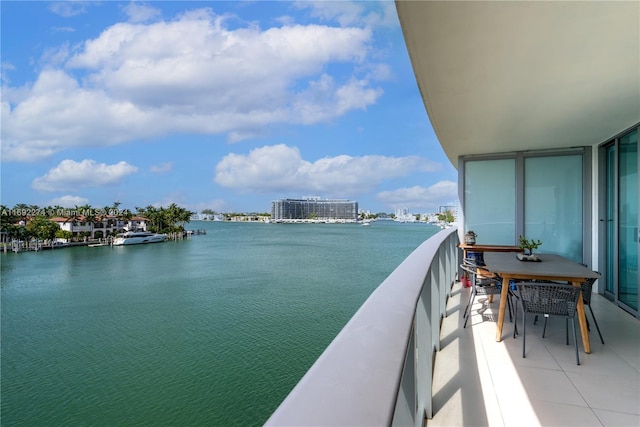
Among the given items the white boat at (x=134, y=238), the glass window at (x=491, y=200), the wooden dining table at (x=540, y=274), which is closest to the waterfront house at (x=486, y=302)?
the wooden dining table at (x=540, y=274)

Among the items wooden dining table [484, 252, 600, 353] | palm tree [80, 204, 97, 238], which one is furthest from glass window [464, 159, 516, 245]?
palm tree [80, 204, 97, 238]

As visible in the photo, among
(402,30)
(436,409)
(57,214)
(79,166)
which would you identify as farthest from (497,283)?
(79,166)

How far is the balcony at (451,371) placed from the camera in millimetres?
499

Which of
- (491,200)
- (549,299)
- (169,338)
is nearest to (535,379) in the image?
(549,299)

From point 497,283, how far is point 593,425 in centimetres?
215

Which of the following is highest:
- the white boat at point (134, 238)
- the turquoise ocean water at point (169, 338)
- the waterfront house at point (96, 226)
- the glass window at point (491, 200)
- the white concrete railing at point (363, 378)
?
the glass window at point (491, 200)

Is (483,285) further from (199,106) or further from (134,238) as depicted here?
(199,106)

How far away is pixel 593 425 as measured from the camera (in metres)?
2.11

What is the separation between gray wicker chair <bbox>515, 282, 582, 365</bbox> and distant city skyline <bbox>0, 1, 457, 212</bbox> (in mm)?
25363

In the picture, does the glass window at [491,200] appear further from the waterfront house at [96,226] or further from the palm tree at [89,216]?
the palm tree at [89,216]

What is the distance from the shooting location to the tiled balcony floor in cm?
218

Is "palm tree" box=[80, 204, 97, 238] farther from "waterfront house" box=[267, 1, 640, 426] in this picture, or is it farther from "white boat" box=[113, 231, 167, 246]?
"waterfront house" box=[267, 1, 640, 426]

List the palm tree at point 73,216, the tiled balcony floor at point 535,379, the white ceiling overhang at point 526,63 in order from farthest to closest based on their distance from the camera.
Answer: the palm tree at point 73,216 < the tiled balcony floor at point 535,379 < the white ceiling overhang at point 526,63

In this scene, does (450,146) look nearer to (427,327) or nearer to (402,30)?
(402,30)
